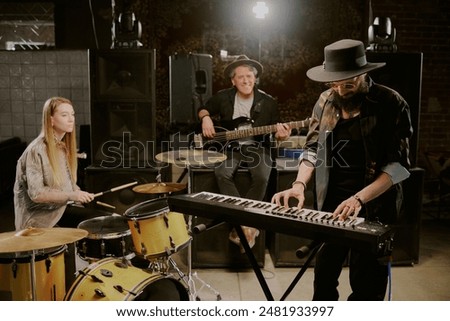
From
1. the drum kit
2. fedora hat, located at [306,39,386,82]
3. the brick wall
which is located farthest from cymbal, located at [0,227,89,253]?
the brick wall

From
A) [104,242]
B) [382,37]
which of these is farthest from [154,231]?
[382,37]

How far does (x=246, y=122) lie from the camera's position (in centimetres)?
386

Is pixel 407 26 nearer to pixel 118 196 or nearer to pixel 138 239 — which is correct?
pixel 118 196

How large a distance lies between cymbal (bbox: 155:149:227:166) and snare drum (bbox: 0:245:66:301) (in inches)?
40.9

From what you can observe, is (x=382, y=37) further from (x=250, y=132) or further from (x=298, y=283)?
(x=298, y=283)

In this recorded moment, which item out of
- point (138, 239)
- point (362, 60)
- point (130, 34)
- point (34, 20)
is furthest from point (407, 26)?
point (34, 20)

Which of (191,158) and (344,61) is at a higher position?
(344,61)

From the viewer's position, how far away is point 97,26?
5785 mm

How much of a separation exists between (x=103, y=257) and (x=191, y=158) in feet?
2.91

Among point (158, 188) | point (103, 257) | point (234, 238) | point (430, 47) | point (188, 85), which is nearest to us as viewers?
point (103, 257)

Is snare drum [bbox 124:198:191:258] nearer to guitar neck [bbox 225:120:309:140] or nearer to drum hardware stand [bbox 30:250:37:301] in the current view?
drum hardware stand [bbox 30:250:37:301]

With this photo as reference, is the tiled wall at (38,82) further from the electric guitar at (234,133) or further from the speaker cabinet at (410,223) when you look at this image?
the speaker cabinet at (410,223)

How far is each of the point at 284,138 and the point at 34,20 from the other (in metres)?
4.44

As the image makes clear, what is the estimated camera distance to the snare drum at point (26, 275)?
7.44 ft
